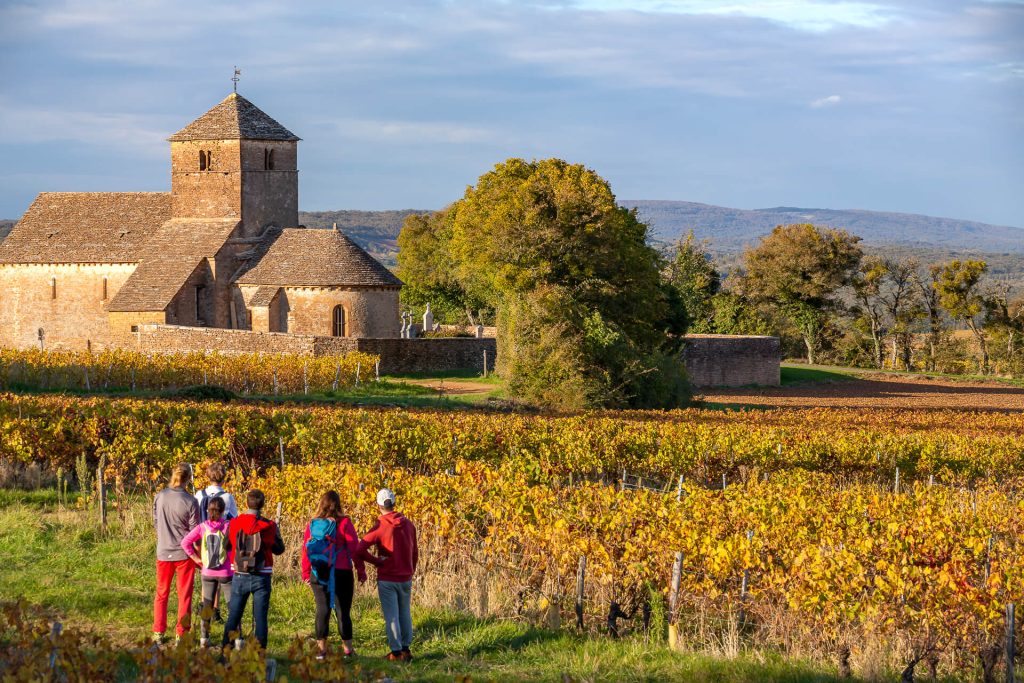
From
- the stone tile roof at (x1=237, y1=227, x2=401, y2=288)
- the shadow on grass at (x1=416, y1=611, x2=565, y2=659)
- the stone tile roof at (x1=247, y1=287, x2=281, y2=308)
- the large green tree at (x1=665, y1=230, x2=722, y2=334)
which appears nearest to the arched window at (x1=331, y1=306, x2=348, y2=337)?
the stone tile roof at (x1=237, y1=227, x2=401, y2=288)

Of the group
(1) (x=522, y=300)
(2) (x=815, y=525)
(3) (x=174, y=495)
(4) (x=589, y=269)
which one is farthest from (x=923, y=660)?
(4) (x=589, y=269)

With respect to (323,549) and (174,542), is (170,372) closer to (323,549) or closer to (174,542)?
(174,542)

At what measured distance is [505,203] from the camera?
44125 millimetres

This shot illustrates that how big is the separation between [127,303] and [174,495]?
4120 centimetres

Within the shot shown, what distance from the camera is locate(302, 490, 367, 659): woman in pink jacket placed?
10.1m

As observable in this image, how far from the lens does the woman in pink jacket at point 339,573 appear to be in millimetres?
10078

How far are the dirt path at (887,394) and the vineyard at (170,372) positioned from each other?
15.7 meters

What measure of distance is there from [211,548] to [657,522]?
14.8 feet

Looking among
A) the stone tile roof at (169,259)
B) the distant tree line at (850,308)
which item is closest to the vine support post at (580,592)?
the stone tile roof at (169,259)

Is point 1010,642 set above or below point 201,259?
below

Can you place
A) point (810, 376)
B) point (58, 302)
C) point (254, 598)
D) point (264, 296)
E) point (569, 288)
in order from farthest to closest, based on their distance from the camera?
point (810, 376)
point (58, 302)
point (264, 296)
point (569, 288)
point (254, 598)

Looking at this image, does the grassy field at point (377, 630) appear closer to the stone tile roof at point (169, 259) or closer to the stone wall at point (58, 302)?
the stone tile roof at point (169, 259)

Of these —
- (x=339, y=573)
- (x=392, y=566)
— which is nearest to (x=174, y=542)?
(x=339, y=573)

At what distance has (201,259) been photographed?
50125 mm
